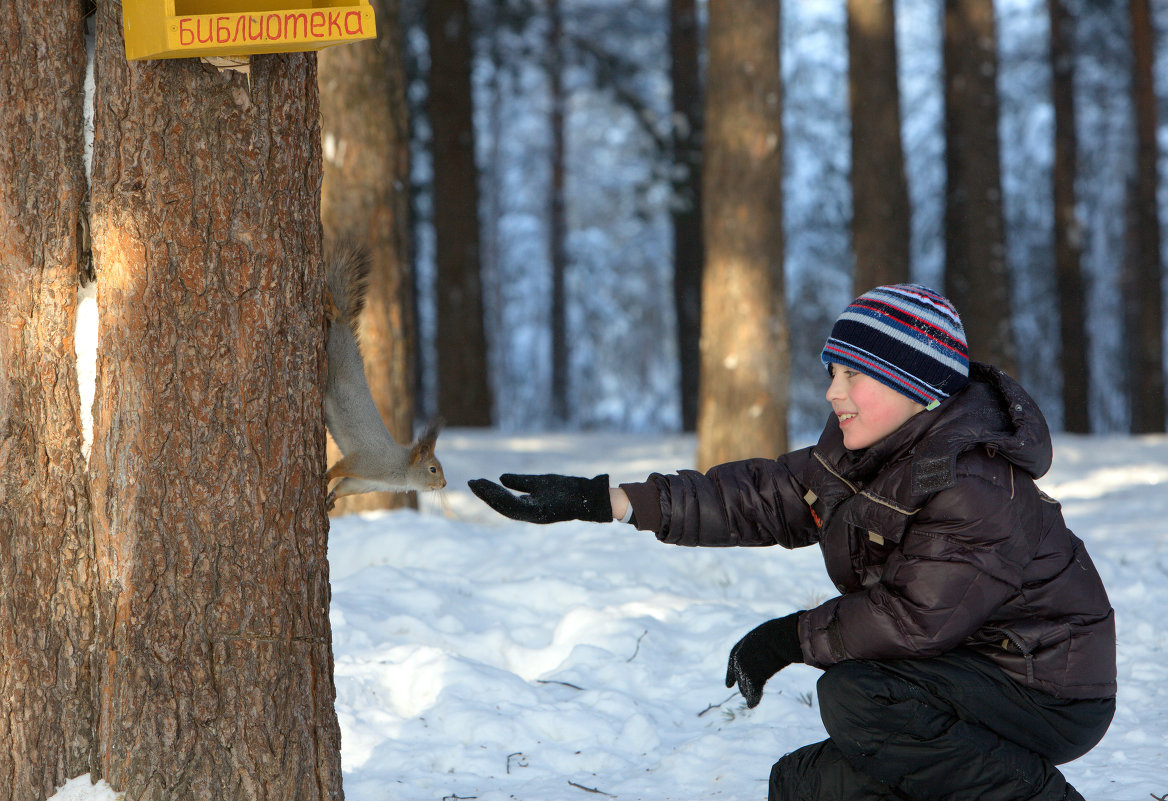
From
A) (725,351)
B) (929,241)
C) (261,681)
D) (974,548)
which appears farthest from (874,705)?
(929,241)

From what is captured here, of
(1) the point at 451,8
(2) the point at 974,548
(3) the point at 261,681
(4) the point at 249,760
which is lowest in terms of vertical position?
(4) the point at 249,760

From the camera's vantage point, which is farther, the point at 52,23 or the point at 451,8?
the point at 451,8

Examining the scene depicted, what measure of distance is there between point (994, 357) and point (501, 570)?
24.8 ft

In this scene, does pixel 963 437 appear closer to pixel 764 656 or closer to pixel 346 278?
pixel 764 656

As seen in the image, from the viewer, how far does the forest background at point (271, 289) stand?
2021 mm

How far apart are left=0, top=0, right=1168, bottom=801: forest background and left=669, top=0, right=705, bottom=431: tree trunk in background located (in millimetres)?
41

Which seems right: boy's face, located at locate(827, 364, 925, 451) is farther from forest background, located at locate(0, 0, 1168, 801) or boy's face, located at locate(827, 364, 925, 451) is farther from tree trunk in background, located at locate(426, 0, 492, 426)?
tree trunk in background, located at locate(426, 0, 492, 426)

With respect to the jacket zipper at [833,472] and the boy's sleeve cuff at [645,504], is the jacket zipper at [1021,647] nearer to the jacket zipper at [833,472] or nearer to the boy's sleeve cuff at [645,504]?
the jacket zipper at [833,472]

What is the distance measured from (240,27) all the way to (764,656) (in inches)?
65.8

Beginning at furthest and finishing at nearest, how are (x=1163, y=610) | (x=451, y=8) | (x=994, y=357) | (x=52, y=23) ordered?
(x=451, y=8)
(x=994, y=357)
(x=1163, y=610)
(x=52, y=23)

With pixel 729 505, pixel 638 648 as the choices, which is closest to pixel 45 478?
pixel 729 505

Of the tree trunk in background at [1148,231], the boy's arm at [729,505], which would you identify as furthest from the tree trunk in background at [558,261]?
the boy's arm at [729,505]

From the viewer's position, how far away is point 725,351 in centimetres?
709

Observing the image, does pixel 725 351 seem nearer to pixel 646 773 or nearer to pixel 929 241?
pixel 646 773
